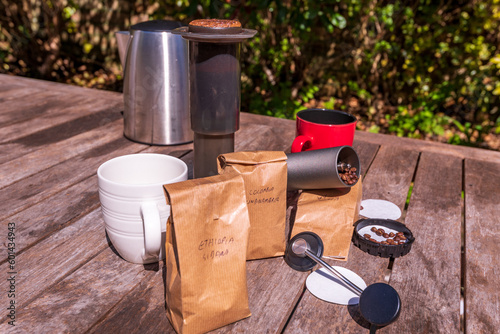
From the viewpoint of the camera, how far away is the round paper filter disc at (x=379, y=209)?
89 centimetres

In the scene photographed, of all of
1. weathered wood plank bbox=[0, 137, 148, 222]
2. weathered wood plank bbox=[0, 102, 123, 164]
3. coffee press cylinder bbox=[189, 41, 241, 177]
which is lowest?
weathered wood plank bbox=[0, 137, 148, 222]

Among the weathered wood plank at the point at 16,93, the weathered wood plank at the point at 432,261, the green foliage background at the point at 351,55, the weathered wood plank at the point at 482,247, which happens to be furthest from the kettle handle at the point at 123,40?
the green foliage background at the point at 351,55

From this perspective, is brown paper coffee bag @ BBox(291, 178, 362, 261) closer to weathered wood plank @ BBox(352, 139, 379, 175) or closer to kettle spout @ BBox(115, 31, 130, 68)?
weathered wood plank @ BBox(352, 139, 379, 175)

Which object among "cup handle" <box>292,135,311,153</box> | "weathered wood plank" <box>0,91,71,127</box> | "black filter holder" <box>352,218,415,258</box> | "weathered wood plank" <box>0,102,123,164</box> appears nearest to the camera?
"black filter holder" <box>352,218,415,258</box>

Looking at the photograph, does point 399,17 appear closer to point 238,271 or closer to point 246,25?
point 246,25

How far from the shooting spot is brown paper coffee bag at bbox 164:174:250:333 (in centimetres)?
55

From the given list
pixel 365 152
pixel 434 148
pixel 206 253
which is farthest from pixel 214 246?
pixel 434 148

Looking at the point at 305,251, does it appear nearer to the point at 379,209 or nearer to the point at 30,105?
the point at 379,209

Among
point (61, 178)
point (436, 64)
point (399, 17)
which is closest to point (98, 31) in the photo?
point (399, 17)

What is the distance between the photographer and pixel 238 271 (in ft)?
1.94

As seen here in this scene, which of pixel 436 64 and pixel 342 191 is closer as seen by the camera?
pixel 342 191

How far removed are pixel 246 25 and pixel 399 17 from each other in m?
1.12

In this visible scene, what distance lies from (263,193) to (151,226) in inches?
7.5

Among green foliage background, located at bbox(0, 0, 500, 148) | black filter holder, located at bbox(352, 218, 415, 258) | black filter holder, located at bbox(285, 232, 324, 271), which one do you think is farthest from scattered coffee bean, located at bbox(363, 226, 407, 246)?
green foliage background, located at bbox(0, 0, 500, 148)
